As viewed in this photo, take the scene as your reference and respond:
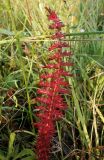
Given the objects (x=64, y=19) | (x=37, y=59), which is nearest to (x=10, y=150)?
(x=37, y=59)

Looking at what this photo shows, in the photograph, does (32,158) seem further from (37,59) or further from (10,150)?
(37,59)

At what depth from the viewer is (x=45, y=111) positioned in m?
1.13

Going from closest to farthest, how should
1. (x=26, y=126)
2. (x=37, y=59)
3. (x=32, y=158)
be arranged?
(x=32, y=158), (x=26, y=126), (x=37, y=59)

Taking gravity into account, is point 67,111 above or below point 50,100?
below

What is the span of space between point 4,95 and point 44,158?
48 centimetres

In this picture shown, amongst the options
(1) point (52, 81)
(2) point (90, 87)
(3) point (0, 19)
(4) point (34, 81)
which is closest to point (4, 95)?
(4) point (34, 81)

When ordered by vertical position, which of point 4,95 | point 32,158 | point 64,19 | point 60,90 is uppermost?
point 64,19

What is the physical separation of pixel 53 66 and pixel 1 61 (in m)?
0.84

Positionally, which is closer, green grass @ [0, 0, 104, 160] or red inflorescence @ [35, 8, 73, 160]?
red inflorescence @ [35, 8, 73, 160]

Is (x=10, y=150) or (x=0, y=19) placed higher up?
(x=0, y=19)

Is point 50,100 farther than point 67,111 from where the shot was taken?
No

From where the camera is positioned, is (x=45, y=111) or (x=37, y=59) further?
(x=37, y=59)

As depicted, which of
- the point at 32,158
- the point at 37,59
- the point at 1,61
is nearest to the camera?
the point at 32,158

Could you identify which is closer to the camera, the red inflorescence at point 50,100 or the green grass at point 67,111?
the red inflorescence at point 50,100
